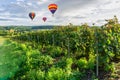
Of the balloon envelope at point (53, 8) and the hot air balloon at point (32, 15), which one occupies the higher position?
the balloon envelope at point (53, 8)

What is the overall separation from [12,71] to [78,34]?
6.10 metres

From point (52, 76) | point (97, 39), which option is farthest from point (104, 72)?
point (52, 76)

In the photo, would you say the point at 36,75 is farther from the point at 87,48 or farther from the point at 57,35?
the point at 57,35

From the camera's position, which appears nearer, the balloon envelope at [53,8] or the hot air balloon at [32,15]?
the balloon envelope at [53,8]

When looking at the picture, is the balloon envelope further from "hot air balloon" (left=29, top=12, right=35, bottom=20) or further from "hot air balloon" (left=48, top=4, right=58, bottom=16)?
"hot air balloon" (left=29, top=12, right=35, bottom=20)

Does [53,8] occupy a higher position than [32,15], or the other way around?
[53,8]

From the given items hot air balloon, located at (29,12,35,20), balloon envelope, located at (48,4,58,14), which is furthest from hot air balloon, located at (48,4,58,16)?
hot air balloon, located at (29,12,35,20)

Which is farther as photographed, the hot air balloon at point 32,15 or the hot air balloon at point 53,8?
the hot air balloon at point 32,15

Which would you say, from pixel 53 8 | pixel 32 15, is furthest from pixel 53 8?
pixel 32 15

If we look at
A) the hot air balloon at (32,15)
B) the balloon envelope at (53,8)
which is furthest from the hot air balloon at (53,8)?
the hot air balloon at (32,15)

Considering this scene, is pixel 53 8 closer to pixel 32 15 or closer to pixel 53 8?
pixel 53 8

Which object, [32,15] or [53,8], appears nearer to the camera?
[53,8]

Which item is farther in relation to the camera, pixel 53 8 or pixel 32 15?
pixel 32 15

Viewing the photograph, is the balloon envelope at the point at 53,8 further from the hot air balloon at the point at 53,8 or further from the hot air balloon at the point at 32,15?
the hot air balloon at the point at 32,15
